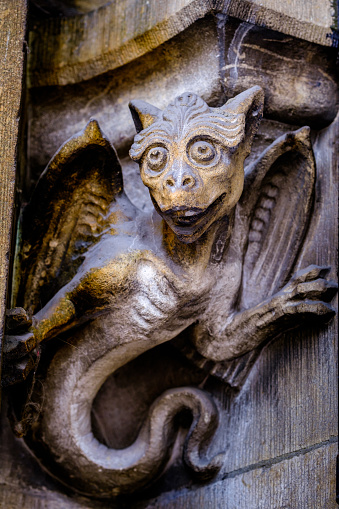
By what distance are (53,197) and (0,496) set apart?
43.8 inches

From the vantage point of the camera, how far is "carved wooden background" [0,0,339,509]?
259 centimetres

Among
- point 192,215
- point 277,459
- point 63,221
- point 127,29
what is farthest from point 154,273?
point 127,29

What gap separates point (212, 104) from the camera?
9.66 feet

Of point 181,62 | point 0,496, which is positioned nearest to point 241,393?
point 0,496

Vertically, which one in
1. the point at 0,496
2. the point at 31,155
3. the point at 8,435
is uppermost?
the point at 31,155

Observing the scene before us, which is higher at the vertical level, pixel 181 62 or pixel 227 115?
pixel 181 62

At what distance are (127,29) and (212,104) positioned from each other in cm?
46

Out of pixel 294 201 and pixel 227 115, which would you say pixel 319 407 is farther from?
pixel 227 115

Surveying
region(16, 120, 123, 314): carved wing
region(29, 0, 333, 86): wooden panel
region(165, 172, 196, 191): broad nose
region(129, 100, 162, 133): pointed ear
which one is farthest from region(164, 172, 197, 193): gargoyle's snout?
region(29, 0, 333, 86): wooden panel

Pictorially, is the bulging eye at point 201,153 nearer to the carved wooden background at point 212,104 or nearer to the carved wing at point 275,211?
the carved wing at point 275,211

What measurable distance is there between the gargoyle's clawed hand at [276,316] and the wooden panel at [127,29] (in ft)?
3.07

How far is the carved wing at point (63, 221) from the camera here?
275cm

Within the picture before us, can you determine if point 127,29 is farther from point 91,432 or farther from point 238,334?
point 91,432

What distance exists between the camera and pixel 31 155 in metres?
3.20
